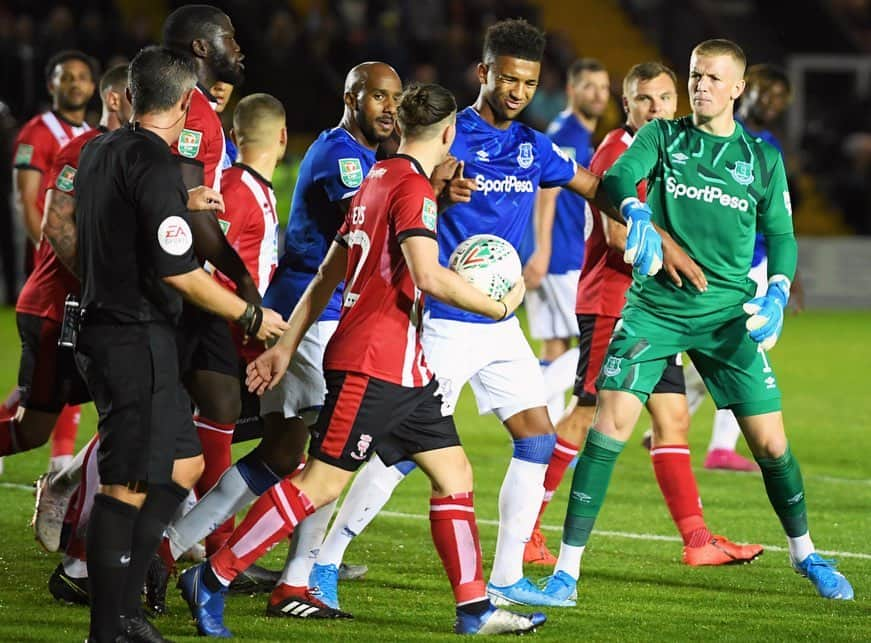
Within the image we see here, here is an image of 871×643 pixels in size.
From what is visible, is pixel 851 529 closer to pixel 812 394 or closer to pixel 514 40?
pixel 514 40

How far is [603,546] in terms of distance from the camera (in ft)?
24.9

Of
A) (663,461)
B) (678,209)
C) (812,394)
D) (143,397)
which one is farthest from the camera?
(812,394)

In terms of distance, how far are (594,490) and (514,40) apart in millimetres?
1880

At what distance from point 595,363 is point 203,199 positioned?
2.61 m

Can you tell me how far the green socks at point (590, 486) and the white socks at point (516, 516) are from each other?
15 centimetres

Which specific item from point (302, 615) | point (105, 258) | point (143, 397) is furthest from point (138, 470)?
point (302, 615)

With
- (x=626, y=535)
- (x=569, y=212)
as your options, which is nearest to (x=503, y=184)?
(x=626, y=535)

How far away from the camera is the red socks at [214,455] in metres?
6.46

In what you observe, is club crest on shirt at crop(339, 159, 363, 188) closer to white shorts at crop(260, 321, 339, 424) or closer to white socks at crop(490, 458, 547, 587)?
white shorts at crop(260, 321, 339, 424)

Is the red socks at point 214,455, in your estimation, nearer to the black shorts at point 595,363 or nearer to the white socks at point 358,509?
the white socks at point 358,509

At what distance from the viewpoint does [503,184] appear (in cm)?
646

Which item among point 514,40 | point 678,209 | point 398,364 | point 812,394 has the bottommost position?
point 812,394

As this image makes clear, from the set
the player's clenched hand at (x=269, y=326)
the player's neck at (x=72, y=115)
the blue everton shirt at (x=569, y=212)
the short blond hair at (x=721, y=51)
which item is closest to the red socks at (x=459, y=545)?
the player's clenched hand at (x=269, y=326)

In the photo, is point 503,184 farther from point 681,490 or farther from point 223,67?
point 681,490
